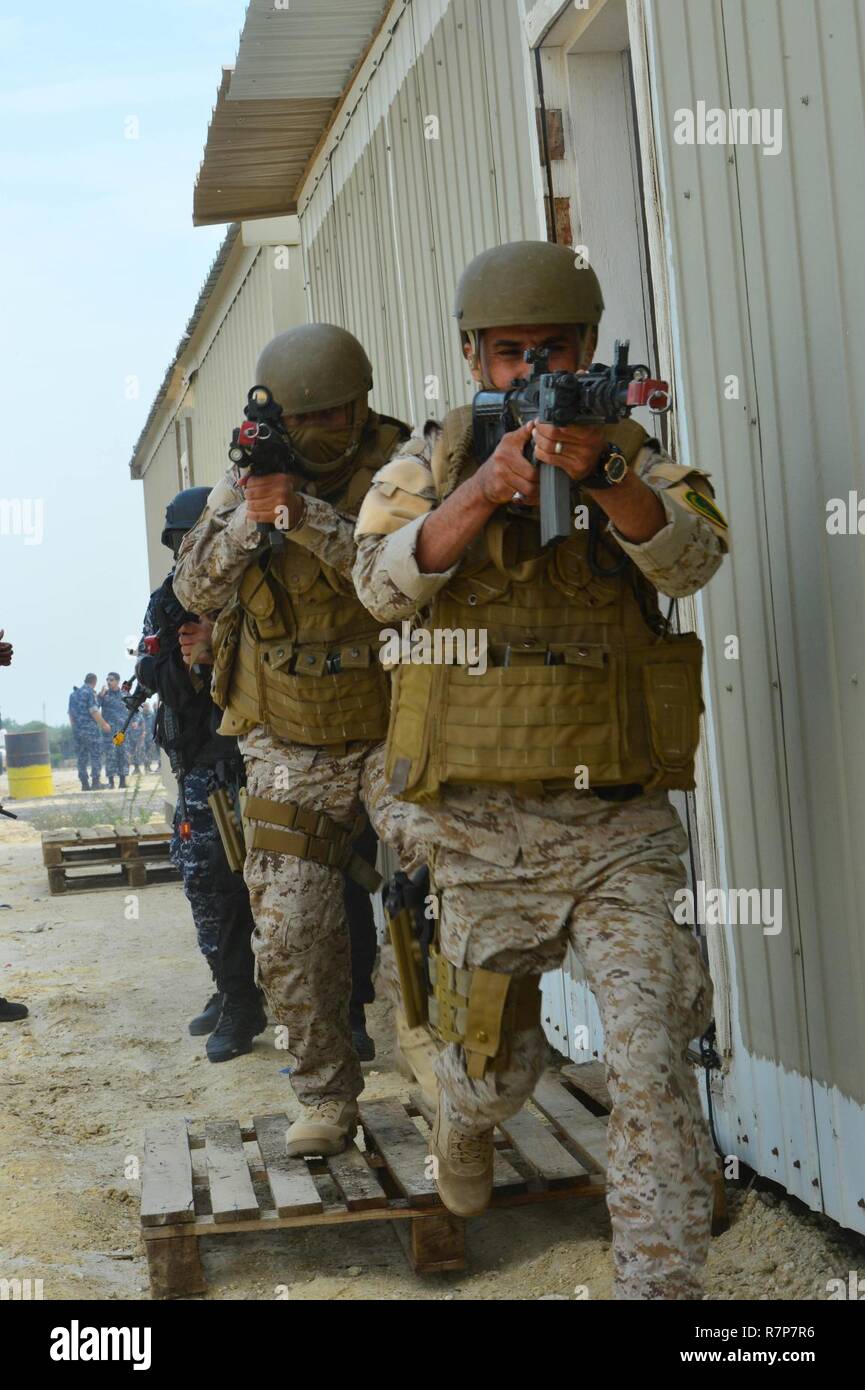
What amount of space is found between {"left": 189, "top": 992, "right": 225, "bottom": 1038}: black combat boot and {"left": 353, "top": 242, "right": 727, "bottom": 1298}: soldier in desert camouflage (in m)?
3.51

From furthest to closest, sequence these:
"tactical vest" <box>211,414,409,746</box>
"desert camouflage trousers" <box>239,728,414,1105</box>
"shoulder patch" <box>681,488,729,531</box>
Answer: "tactical vest" <box>211,414,409,746</box>
"desert camouflage trousers" <box>239,728,414,1105</box>
"shoulder patch" <box>681,488,729,531</box>

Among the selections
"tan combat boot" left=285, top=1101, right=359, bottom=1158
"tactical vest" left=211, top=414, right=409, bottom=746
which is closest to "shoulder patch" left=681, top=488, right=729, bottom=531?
"tactical vest" left=211, top=414, right=409, bottom=746

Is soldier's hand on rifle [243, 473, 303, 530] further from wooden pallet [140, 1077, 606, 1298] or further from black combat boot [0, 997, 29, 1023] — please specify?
black combat boot [0, 997, 29, 1023]

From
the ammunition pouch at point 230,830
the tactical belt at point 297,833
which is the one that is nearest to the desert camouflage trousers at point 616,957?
the tactical belt at point 297,833

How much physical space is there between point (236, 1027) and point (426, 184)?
11.9ft

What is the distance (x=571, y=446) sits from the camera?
2791 mm

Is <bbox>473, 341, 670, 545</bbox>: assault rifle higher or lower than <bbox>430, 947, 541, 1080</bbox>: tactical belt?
higher

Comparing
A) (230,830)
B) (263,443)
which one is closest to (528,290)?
(263,443)

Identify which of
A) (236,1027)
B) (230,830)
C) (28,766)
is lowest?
(236,1027)

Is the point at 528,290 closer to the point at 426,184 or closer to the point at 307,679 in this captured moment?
the point at 307,679

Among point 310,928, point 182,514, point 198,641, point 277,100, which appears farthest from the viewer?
point 277,100

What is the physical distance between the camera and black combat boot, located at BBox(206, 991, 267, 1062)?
20.0 feet

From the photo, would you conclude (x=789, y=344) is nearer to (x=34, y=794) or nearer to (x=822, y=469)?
(x=822, y=469)

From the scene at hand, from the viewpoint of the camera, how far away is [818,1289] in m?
3.27
